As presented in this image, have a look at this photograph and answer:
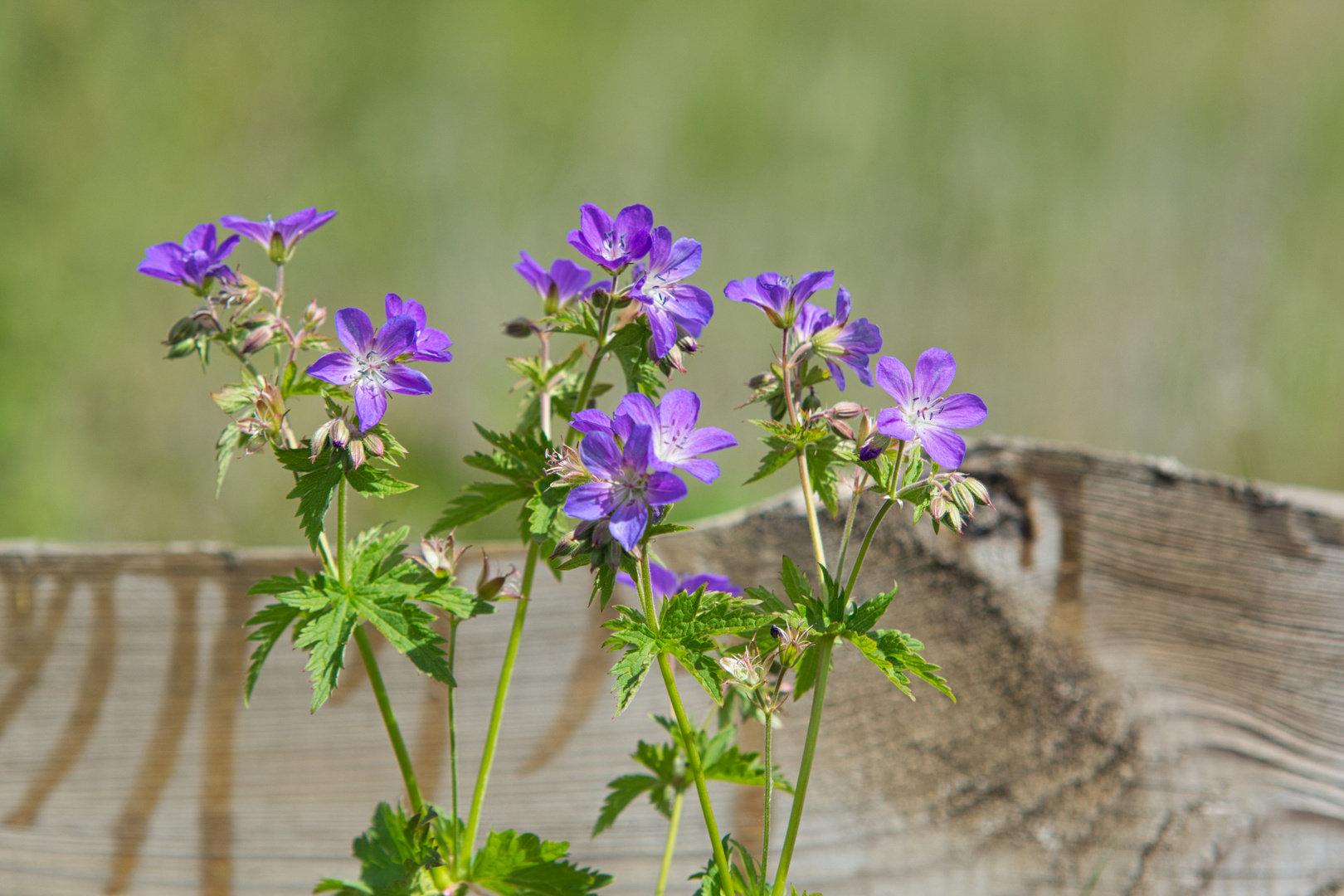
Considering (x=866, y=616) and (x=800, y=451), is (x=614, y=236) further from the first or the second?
(x=866, y=616)

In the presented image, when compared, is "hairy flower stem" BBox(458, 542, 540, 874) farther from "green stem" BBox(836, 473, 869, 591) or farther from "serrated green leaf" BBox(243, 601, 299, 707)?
"green stem" BBox(836, 473, 869, 591)

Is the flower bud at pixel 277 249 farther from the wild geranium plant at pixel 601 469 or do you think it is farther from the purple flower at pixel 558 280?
the purple flower at pixel 558 280

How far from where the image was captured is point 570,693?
1.78 m

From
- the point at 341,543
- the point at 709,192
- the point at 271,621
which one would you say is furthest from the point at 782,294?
the point at 709,192

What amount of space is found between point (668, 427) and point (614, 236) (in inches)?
9.1

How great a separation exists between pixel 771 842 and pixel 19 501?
316 cm

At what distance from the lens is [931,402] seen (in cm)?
105

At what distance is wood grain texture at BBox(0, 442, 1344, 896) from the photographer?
166 cm

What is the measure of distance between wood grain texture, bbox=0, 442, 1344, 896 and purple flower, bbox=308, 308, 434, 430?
0.75 meters

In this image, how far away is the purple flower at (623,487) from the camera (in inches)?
34.8

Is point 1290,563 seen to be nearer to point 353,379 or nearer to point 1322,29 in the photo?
point 353,379

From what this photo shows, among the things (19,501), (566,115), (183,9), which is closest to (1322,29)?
(566,115)

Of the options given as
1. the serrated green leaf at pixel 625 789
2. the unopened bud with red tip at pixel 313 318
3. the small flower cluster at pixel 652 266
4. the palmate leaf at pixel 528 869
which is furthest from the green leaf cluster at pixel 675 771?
the unopened bud with red tip at pixel 313 318

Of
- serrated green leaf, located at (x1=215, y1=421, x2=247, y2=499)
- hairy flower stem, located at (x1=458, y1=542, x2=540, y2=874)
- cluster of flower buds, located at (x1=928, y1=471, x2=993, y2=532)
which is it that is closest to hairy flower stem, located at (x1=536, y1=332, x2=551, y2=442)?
hairy flower stem, located at (x1=458, y1=542, x2=540, y2=874)
